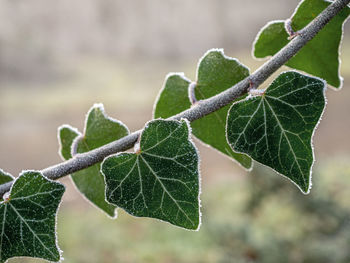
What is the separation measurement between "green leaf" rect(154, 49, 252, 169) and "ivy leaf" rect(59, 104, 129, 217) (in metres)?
0.04

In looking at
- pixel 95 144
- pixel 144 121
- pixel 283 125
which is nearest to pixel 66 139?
pixel 95 144

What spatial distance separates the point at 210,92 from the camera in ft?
0.90

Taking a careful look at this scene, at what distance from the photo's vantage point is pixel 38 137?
5535 mm

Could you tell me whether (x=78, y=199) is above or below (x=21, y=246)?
above

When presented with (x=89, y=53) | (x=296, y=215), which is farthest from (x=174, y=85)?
(x=89, y=53)

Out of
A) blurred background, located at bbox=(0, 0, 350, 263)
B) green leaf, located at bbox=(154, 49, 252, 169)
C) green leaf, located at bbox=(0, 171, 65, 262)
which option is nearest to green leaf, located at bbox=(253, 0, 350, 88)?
green leaf, located at bbox=(154, 49, 252, 169)

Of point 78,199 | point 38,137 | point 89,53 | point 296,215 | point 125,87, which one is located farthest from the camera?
point 89,53

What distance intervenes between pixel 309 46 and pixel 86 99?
20.7ft

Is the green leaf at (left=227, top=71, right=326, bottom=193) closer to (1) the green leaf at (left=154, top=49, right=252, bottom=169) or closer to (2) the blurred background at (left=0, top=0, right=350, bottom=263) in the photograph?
(1) the green leaf at (left=154, top=49, right=252, bottom=169)

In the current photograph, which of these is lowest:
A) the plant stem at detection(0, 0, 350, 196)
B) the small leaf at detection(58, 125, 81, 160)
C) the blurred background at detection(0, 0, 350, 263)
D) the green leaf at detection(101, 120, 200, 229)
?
the green leaf at detection(101, 120, 200, 229)

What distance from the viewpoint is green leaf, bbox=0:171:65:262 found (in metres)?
0.21

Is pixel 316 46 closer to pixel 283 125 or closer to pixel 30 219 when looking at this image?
pixel 283 125

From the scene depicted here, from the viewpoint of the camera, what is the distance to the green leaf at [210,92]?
260mm

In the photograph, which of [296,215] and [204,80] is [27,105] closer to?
[296,215]
